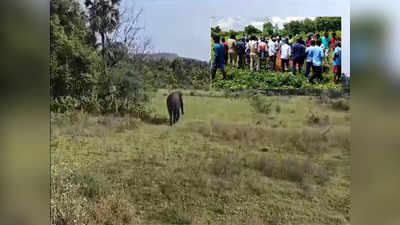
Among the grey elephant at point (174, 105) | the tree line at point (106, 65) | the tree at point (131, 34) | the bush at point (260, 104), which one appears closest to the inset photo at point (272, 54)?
the bush at point (260, 104)

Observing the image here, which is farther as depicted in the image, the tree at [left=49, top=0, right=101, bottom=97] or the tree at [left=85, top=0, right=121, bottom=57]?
the tree at [left=85, top=0, right=121, bottom=57]

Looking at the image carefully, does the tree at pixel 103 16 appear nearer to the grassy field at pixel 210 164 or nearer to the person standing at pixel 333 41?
the grassy field at pixel 210 164

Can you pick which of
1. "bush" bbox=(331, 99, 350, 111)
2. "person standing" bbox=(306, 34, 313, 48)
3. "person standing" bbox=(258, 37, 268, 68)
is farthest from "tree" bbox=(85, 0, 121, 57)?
"bush" bbox=(331, 99, 350, 111)

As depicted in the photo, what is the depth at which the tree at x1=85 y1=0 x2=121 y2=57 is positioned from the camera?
16.7 ft

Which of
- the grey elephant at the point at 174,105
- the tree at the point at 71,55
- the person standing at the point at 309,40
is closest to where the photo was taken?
the person standing at the point at 309,40

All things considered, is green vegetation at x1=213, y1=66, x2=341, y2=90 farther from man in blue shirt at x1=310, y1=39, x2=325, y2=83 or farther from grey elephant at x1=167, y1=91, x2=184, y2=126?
grey elephant at x1=167, y1=91, x2=184, y2=126

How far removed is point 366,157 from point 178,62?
7.19ft

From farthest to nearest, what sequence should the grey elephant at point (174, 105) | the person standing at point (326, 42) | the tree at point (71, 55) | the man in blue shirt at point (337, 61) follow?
the grey elephant at point (174, 105), the tree at point (71, 55), the person standing at point (326, 42), the man in blue shirt at point (337, 61)

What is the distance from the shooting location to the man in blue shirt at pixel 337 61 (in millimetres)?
4590

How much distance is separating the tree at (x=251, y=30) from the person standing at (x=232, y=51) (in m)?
0.16

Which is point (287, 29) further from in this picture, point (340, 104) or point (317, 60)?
point (340, 104)

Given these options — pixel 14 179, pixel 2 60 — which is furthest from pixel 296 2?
pixel 14 179

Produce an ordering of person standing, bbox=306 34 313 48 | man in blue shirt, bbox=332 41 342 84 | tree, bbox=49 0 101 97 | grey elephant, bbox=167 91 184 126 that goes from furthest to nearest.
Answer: grey elephant, bbox=167 91 184 126 → tree, bbox=49 0 101 97 → person standing, bbox=306 34 313 48 → man in blue shirt, bbox=332 41 342 84

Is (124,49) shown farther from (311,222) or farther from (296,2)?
(311,222)
